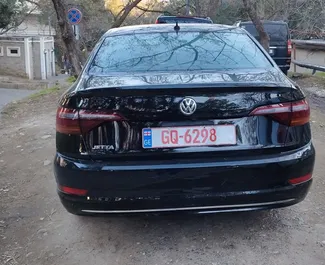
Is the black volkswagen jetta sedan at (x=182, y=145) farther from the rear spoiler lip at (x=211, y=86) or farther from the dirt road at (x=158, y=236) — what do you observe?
the dirt road at (x=158, y=236)

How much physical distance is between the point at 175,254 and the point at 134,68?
1.39 m

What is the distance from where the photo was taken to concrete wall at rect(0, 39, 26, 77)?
98.1ft

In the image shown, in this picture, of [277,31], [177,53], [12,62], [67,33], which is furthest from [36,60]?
[177,53]

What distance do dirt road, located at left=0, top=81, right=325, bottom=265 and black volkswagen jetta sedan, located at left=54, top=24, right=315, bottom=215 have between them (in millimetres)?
360

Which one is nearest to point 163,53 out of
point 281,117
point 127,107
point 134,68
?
point 134,68

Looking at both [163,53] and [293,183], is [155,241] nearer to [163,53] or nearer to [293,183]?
[293,183]

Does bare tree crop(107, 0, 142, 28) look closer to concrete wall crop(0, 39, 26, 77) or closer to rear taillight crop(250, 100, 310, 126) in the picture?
rear taillight crop(250, 100, 310, 126)

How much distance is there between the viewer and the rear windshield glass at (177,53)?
129 inches

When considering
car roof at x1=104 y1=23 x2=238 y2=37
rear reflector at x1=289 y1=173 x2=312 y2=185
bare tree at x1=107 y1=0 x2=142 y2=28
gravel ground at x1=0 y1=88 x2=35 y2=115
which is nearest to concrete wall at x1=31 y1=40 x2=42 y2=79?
gravel ground at x1=0 y1=88 x2=35 y2=115

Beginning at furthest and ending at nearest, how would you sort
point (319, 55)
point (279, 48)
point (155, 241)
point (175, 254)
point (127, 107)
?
point (319, 55)
point (279, 48)
point (155, 241)
point (175, 254)
point (127, 107)

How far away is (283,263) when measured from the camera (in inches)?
111

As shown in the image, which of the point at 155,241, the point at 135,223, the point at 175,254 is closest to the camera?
the point at 175,254

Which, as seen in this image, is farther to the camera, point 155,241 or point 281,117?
point 155,241

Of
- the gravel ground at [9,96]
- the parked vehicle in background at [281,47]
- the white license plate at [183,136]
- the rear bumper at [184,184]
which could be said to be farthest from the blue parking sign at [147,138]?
the gravel ground at [9,96]
